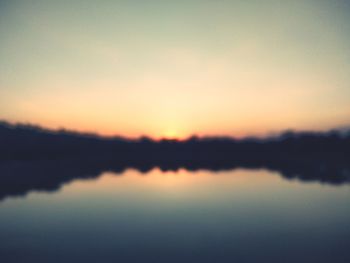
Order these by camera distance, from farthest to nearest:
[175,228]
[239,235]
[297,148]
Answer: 1. [297,148]
2. [175,228]
3. [239,235]

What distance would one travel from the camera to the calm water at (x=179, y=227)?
Result: 8516 mm

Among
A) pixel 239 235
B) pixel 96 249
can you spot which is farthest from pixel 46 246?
pixel 239 235

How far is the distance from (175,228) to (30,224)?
6.93 m

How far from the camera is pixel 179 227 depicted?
1163 cm

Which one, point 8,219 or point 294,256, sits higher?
point 294,256

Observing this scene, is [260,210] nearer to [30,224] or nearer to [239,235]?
[239,235]

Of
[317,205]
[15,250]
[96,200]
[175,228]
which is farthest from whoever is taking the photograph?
[96,200]

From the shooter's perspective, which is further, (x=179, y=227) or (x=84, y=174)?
(x=84, y=174)

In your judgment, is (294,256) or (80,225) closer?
(294,256)

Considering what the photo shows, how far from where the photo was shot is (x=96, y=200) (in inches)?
719

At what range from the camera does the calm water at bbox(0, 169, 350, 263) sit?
335 inches

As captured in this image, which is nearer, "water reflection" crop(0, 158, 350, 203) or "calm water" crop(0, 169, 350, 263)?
"calm water" crop(0, 169, 350, 263)

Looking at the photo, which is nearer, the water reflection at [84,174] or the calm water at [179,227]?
the calm water at [179,227]

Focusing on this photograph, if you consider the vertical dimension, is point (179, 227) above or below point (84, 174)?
above
